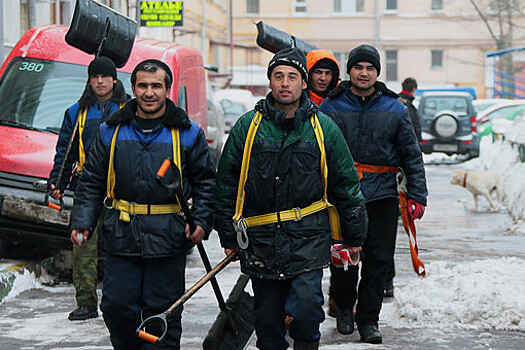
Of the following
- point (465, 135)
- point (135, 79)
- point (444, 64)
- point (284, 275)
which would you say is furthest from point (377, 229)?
point (444, 64)

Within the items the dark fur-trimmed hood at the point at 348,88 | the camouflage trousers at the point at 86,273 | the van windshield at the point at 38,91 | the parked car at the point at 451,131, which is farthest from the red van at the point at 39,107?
the parked car at the point at 451,131

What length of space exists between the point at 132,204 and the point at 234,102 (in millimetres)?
24906

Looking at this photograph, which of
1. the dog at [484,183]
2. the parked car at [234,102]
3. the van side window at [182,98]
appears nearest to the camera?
the van side window at [182,98]

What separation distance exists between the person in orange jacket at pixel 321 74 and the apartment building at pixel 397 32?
48176 millimetres

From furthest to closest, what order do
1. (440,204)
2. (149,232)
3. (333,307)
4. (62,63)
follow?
(440,204), (62,63), (333,307), (149,232)

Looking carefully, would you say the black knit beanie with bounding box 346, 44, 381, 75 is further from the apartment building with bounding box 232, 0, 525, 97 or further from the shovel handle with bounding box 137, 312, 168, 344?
the apartment building with bounding box 232, 0, 525, 97

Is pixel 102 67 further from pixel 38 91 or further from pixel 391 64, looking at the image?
pixel 391 64

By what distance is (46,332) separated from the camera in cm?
685

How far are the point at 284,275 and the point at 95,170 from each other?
3.66 ft

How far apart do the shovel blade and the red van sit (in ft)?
8.57

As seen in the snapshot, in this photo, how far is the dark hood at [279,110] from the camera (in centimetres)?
523

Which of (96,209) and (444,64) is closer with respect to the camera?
(96,209)

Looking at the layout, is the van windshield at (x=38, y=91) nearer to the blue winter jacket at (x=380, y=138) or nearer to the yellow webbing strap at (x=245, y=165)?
the blue winter jacket at (x=380, y=138)

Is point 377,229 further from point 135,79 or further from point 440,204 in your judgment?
point 440,204
